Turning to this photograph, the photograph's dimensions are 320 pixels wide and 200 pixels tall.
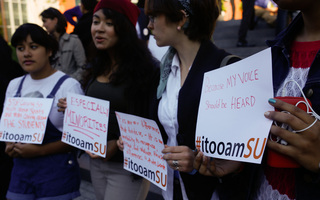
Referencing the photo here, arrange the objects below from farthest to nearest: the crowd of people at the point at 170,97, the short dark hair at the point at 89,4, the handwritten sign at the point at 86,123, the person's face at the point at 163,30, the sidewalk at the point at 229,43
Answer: the short dark hair at the point at 89,4, the sidewalk at the point at 229,43, the handwritten sign at the point at 86,123, the person's face at the point at 163,30, the crowd of people at the point at 170,97

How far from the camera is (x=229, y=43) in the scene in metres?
7.75

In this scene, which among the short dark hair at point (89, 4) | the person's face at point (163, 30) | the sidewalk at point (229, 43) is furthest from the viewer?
the short dark hair at point (89, 4)

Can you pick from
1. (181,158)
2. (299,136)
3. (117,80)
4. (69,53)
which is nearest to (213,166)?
(181,158)

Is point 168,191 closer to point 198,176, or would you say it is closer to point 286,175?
point 198,176

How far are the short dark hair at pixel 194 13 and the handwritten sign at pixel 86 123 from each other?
67 centimetres

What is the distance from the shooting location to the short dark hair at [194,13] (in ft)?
4.74

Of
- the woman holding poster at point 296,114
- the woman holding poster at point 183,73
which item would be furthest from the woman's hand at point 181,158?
the woman holding poster at point 296,114

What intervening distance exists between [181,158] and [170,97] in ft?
1.27

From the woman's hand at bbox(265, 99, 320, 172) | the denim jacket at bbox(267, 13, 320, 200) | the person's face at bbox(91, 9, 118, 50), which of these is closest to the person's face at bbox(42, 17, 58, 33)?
the person's face at bbox(91, 9, 118, 50)

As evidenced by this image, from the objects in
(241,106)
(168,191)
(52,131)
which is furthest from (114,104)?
(241,106)

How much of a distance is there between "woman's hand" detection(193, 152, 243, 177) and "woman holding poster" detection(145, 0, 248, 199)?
74mm

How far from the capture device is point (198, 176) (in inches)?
54.5

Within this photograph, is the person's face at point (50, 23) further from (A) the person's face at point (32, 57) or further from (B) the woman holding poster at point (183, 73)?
(B) the woman holding poster at point (183, 73)

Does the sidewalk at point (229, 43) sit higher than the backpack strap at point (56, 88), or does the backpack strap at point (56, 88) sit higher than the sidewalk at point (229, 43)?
the backpack strap at point (56, 88)
